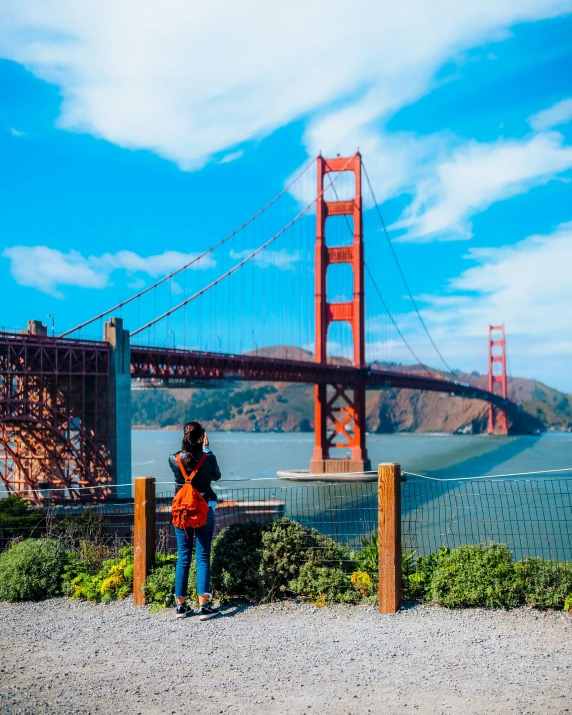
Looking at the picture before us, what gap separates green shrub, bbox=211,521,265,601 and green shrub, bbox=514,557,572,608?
214 centimetres

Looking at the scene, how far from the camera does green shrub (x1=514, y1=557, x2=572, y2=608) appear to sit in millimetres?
5863

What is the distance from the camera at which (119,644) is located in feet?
17.8

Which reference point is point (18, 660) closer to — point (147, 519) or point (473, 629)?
point (147, 519)

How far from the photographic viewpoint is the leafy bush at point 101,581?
21.8ft

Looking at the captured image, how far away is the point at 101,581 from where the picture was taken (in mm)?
6805

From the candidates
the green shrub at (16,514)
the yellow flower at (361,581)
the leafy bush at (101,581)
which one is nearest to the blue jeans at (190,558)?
the leafy bush at (101,581)

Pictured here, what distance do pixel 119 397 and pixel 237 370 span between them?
9860 mm

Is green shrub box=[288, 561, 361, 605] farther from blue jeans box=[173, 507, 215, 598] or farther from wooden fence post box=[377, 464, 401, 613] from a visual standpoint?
blue jeans box=[173, 507, 215, 598]

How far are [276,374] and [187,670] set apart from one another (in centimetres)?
3829

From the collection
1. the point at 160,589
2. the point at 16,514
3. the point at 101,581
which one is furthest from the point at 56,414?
the point at 160,589

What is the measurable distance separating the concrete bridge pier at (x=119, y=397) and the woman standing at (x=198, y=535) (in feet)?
85.7

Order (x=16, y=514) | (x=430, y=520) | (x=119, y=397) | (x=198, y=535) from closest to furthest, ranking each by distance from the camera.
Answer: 1. (x=198, y=535)
2. (x=16, y=514)
3. (x=430, y=520)
4. (x=119, y=397)

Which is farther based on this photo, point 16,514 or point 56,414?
point 56,414

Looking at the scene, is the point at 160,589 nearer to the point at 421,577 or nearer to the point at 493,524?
the point at 421,577
